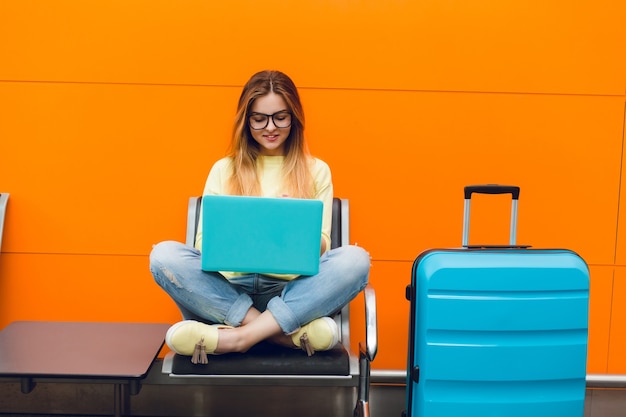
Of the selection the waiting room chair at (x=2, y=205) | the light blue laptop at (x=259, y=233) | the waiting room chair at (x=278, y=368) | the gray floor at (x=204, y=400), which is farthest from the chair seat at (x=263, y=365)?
the waiting room chair at (x=2, y=205)

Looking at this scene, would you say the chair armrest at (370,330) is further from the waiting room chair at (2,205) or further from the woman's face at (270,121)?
the waiting room chair at (2,205)

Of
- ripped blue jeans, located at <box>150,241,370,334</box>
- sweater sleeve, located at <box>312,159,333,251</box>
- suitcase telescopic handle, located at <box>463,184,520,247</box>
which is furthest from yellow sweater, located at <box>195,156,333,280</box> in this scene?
suitcase telescopic handle, located at <box>463,184,520,247</box>

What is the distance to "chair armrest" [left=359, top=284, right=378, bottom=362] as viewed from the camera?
57.2 inches

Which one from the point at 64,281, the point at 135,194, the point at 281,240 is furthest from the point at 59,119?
the point at 281,240

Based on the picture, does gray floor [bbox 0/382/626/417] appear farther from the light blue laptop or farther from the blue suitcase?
the light blue laptop

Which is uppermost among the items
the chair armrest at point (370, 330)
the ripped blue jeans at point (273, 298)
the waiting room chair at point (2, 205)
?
the waiting room chair at point (2, 205)

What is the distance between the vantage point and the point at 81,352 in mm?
1585

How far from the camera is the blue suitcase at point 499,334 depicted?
5.22 feet

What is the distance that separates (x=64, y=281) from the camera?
211cm

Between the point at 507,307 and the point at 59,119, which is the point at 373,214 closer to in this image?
the point at 507,307

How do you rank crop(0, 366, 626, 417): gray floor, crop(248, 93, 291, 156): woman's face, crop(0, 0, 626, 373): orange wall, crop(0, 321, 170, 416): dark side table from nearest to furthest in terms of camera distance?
crop(0, 321, 170, 416): dark side table < crop(248, 93, 291, 156): woman's face < crop(0, 0, 626, 373): orange wall < crop(0, 366, 626, 417): gray floor

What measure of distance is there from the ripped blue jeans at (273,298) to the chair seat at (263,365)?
0.27 ft

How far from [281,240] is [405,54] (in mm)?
963

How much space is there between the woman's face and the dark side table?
0.71 m
